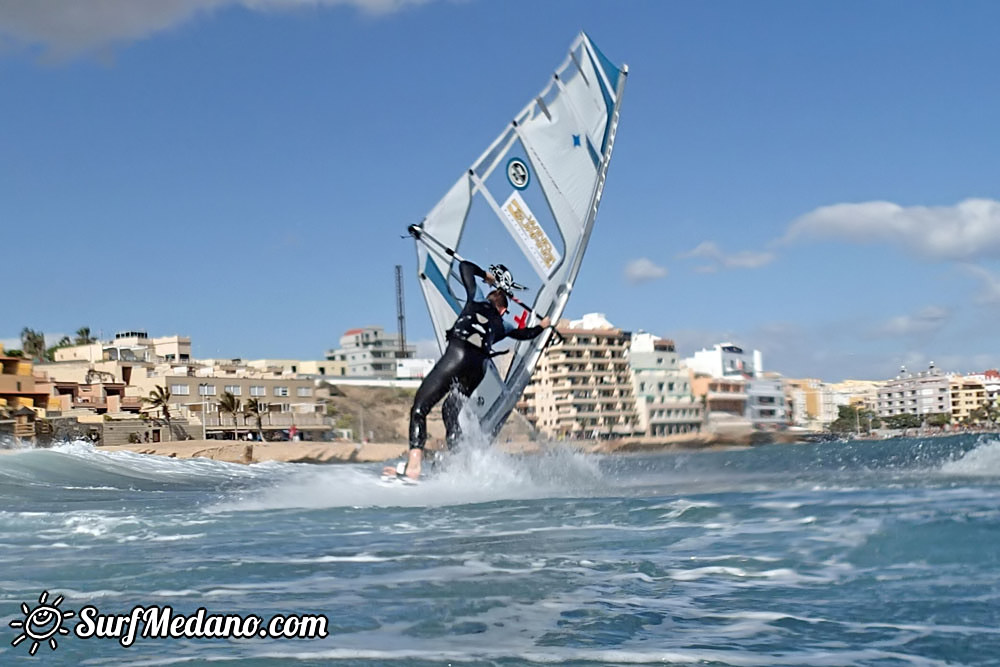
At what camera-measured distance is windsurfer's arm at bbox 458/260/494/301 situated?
15.6m

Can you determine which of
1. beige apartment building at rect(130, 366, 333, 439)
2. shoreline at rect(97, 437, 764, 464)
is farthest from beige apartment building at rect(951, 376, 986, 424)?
shoreline at rect(97, 437, 764, 464)

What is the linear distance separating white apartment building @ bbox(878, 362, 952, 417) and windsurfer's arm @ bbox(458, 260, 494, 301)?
130419 mm

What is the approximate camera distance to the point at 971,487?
11.1 metres

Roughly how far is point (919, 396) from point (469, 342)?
448 ft

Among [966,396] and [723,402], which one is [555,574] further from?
[966,396]

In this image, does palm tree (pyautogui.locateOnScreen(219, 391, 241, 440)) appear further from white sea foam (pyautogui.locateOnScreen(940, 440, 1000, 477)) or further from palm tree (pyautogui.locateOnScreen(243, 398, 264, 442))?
white sea foam (pyautogui.locateOnScreen(940, 440, 1000, 477))

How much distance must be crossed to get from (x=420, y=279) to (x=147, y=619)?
37.8ft

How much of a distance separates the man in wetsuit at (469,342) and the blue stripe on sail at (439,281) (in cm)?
99

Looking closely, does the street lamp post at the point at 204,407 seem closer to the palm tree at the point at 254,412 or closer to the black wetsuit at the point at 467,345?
the palm tree at the point at 254,412

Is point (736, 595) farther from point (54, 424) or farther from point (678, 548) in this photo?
point (54, 424)

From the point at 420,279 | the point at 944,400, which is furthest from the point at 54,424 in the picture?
the point at 944,400

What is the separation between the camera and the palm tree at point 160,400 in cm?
6396

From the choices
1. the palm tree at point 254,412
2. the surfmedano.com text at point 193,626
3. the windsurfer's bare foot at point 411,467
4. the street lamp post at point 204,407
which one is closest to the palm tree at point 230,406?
the palm tree at point 254,412

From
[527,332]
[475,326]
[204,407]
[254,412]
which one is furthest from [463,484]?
[254,412]
